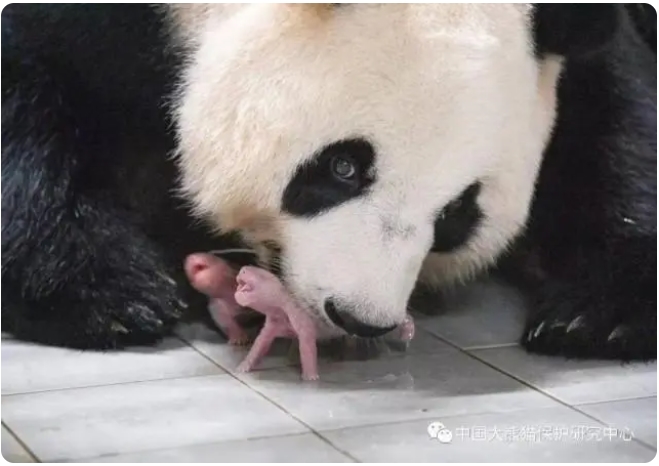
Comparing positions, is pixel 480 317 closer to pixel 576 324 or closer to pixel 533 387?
pixel 576 324

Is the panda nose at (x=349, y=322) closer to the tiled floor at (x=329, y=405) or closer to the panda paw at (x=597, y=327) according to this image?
the tiled floor at (x=329, y=405)

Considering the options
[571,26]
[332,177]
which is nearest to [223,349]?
[332,177]

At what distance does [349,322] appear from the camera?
160cm

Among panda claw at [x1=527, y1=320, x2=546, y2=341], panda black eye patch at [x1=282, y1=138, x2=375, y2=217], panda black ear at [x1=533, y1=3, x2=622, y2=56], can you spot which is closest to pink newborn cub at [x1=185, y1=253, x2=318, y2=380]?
panda black eye patch at [x1=282, y1=138, x2=375, y2=217]

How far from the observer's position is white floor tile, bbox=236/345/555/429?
150cm

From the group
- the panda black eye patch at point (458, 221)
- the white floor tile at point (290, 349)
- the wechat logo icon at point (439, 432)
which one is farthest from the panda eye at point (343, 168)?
the wechat logo icon at point (439, 432)

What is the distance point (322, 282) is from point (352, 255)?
0.06 metres

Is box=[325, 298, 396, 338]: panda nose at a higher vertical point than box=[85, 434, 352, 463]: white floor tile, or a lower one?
higher

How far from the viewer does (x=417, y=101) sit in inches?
63.1

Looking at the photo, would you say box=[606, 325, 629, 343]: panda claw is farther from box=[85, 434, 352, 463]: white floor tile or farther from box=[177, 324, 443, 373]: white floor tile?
box=[85, 434, 352, 463]: white floor tile

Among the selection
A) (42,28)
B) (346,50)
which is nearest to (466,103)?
(346,50)

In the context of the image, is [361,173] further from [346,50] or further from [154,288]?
[154,288]

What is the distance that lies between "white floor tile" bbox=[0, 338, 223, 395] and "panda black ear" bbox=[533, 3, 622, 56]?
0.64 metres

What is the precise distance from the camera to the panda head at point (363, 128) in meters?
1.60
